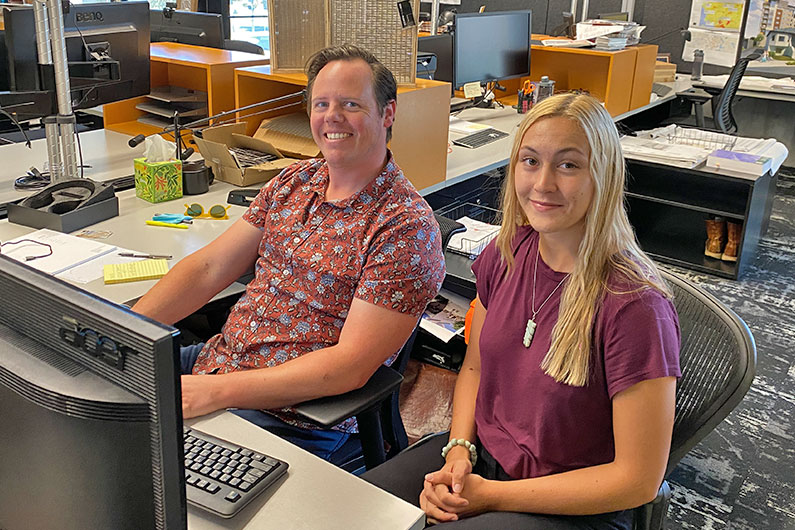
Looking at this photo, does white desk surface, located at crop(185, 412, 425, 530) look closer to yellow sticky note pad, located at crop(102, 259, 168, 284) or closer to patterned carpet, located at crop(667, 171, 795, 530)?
yellow sticky note pad, located at crop(102, 259, 168, 284)

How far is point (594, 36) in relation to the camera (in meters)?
3.93

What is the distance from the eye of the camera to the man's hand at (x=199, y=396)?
122 cm

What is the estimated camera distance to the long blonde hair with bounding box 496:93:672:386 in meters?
1.18

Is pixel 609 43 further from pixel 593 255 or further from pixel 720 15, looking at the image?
pixel 593 255

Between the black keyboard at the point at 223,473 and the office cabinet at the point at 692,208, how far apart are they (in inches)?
112

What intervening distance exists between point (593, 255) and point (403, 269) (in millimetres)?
394

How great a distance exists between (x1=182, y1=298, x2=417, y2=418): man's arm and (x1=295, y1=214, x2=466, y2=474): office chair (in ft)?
0.08

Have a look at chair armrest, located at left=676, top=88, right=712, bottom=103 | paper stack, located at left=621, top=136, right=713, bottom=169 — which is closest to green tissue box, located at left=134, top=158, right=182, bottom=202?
paper stack, located at left=621, top=136, right=713, bottom=169

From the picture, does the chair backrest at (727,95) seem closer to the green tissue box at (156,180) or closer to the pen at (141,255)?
the green tissue box at (156,180)

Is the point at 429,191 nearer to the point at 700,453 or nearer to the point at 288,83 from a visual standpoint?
the point at 288,83

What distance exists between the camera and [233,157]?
94.7 inches

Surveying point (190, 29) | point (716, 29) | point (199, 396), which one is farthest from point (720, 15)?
point (199, 396)

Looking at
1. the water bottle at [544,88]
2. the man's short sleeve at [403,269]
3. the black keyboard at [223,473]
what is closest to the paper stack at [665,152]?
the water bottle at [544,88]

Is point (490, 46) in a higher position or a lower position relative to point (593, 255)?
higher
